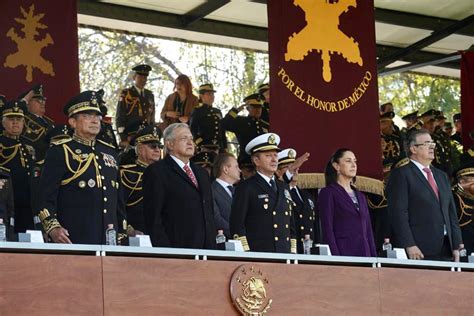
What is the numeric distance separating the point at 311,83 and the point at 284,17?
582 mm

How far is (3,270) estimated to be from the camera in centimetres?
545

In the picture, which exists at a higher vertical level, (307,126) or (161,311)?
(307,126)

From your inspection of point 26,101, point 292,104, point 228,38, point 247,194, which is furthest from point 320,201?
point 228,38

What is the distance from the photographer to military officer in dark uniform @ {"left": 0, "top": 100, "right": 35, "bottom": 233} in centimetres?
830

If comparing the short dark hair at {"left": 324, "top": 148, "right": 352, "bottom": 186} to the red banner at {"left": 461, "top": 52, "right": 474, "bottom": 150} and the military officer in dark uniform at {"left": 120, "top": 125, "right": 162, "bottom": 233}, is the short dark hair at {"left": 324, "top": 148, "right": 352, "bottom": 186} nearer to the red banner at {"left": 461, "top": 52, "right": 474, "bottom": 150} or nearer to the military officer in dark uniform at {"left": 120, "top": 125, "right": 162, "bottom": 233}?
the military officer in dark uniform at {"left": 120, "top": 125, "right": 162, "bottom": 233}

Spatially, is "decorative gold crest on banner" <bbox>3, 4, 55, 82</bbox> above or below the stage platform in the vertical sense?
above

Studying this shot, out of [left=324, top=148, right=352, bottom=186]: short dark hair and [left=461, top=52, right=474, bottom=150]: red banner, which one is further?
[left=461, top=52, right=474, bottom=150]: red banner

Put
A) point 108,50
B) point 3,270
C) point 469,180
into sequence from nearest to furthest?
1. point 3,270
2. point 469,180
3. point 108,50

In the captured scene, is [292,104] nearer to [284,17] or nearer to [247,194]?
[284,17]

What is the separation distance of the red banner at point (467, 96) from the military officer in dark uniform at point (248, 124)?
2071mm

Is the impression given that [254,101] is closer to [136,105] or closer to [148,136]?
[136,105]

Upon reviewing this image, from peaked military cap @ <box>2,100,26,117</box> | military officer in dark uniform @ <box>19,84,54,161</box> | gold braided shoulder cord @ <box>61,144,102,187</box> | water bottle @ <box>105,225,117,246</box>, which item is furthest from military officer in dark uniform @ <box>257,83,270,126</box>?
water bottle @ <box>105,225,117,246</box>

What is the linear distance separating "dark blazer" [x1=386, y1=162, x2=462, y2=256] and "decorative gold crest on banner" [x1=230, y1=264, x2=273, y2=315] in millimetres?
1767

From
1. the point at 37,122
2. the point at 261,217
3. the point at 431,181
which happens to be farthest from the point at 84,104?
the point at 431,181
